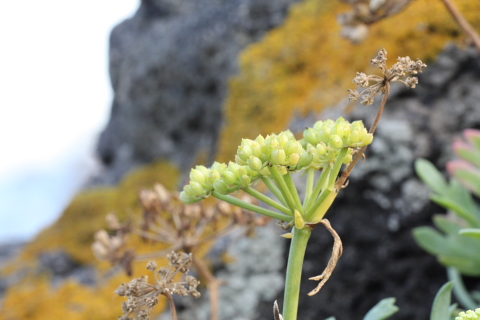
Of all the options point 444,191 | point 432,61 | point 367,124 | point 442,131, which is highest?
point 432,61

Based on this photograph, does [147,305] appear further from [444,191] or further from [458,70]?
[458,70]

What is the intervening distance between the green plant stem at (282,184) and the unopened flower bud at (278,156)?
0.5 inches

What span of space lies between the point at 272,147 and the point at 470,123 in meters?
1.51

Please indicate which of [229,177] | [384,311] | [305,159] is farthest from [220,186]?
[384,311]

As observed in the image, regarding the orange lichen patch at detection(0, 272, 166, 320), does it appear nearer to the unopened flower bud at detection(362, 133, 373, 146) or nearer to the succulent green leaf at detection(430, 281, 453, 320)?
the succulent green leaf at detection(430, 281, 453, 320)

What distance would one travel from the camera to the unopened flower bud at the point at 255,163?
0.55 metres

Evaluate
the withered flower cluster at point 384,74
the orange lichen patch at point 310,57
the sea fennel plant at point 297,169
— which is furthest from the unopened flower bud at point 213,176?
the orange lichen patch at point 310,57

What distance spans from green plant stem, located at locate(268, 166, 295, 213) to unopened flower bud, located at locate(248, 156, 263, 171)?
0.05 feet

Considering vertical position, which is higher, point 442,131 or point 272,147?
point 442,131

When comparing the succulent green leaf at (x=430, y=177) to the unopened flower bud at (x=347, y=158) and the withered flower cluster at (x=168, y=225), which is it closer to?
the withered flower cluster at (x=168, y=225)

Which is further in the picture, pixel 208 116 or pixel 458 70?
pixel 208 116

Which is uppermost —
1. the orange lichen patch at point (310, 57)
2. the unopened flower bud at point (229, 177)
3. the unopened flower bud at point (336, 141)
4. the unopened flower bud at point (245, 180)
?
the orange lichen patch at point (310, 57)

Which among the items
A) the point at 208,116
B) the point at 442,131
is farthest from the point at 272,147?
the point at 208,116

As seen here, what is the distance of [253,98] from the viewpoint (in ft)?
7.94
